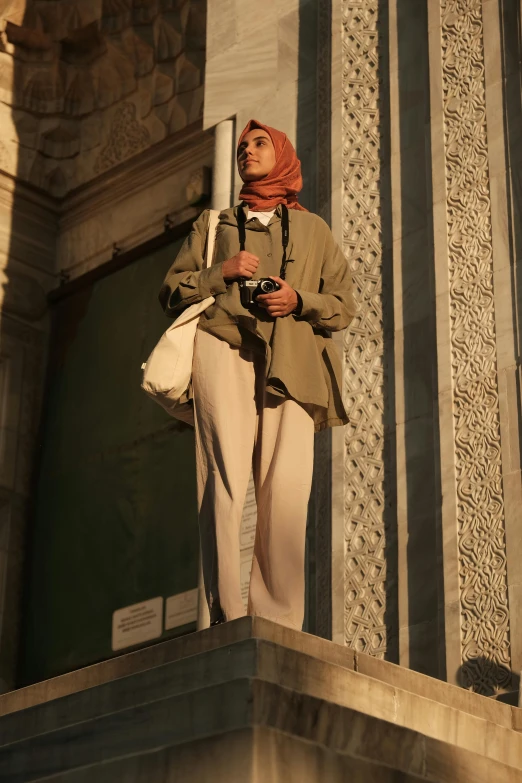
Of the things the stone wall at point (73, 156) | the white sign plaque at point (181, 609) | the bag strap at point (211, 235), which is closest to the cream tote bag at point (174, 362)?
the bag strap at point (211, 235)

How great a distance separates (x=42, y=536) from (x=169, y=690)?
26.6ft

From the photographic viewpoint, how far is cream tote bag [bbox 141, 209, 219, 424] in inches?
226

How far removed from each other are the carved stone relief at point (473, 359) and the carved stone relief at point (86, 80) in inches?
178

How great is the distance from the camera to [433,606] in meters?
8.01

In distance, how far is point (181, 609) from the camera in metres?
11.3

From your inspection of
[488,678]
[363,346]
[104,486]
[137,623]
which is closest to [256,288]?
[488,678]

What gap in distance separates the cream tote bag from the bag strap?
29cm

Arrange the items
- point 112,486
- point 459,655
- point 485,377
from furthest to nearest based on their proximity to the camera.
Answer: point 112,486 < point 485,377 < point 459,655

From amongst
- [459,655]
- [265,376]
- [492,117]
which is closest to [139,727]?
[265,376]

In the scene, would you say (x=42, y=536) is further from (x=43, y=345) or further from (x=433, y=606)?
(x=433, y=606)

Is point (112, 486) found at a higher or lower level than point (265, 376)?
higher

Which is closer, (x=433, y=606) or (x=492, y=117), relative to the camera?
(x=433, y=606)

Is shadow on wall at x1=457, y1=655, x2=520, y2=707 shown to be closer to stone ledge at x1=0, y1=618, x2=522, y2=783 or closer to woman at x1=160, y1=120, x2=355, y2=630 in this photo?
stone ledge at x1=0, y1=618, x2=522, y2=783

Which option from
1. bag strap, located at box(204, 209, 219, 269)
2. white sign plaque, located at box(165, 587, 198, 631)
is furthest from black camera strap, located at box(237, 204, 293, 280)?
white sign plaque, located at box(165, 587, 198, 631)
